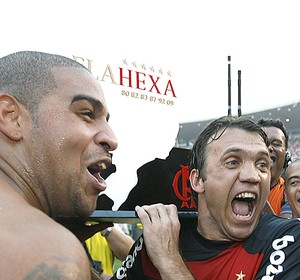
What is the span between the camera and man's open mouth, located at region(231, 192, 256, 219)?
7.24ft

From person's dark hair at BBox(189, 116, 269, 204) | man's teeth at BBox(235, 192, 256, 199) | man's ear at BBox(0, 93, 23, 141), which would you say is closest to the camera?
man's ear at BBox(0, 93, 23, 141)

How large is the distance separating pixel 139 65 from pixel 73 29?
413 millimetres

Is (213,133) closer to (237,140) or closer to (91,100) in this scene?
(237,140)

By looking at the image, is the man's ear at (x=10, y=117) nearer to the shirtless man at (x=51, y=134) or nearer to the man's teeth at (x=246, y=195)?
the shirtless man at (x=51, y=134)

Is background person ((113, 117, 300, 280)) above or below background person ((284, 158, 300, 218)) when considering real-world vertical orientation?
above

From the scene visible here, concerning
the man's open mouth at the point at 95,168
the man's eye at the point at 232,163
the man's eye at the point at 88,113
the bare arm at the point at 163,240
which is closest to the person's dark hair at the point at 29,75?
the man's eye at the point at 88,113

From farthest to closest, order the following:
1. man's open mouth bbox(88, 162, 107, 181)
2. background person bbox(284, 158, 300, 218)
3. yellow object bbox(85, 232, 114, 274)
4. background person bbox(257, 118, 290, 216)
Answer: yellow object bbox(85, 232, 114, 274)
background person bbox(257, 118, 290, 216)
background person bbox(284, 158, 300, 218)
man's open mouth bbox(88, 162, 107, 181)

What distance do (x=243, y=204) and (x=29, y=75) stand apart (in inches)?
48.8


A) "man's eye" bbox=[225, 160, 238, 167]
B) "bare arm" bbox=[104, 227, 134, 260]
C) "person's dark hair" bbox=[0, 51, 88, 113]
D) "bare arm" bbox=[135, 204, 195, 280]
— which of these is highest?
"person's dark hair" bbox=[0, 51, 88, 113]

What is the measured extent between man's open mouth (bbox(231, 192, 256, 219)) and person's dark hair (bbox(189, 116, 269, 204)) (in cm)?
21

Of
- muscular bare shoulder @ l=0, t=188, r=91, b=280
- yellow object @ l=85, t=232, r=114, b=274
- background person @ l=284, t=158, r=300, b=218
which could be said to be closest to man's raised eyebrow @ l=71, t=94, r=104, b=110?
muscular bare shoulder @ l=0, t=188, r=91, b=280

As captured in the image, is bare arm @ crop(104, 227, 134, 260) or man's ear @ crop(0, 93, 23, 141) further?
bare arm @ crop(104, 227, 134, 260)

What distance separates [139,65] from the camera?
2.44m

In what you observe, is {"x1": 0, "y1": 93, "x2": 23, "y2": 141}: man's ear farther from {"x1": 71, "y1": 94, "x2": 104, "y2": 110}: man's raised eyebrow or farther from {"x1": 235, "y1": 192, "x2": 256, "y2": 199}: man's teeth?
{"x1": 235, "y1": 192, "x2": 256, "y2": 199}: man's teeth
